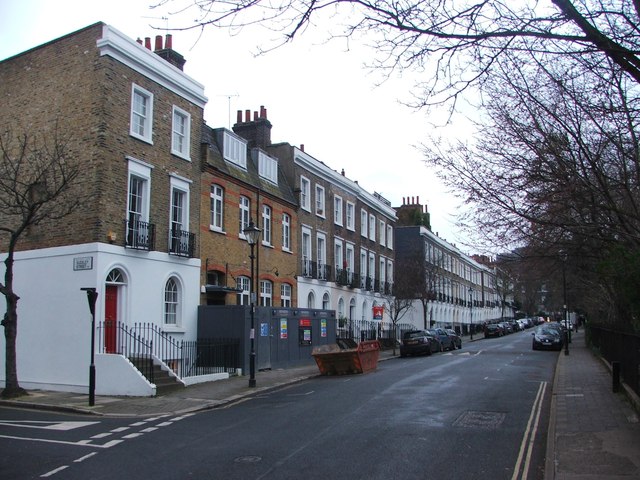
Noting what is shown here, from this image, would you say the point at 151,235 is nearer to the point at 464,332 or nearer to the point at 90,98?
the point at 90,98

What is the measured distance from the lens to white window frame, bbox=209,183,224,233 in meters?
23.7

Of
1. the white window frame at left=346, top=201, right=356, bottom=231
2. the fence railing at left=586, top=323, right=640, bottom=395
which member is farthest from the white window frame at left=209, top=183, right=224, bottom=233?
the white window frame at left=346, top=201, right=356, bottom=231

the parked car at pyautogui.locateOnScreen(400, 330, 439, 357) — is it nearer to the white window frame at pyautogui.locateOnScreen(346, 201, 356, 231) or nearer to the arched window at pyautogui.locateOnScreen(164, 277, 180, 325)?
the white window frame at pyautogui.locateOnScreen(346, 201, 356, 231)

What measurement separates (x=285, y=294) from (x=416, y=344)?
8.33 m

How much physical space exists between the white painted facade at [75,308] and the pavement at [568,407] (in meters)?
0.74

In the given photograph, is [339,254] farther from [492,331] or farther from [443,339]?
[492,331]

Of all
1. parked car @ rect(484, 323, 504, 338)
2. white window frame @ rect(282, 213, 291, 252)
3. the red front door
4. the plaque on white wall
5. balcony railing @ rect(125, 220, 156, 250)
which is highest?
white window frame @ rect(282, 213, 291, 252)

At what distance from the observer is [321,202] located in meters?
34.9

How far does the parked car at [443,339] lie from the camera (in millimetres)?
36572

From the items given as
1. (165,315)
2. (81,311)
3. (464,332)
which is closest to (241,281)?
(165,315)

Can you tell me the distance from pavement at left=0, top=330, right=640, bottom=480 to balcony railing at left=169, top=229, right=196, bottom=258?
4735 mm

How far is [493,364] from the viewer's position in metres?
24.8

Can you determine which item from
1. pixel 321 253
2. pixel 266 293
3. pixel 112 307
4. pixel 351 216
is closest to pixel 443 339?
pixel 321 253

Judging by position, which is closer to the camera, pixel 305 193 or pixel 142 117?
pixel 142 117
